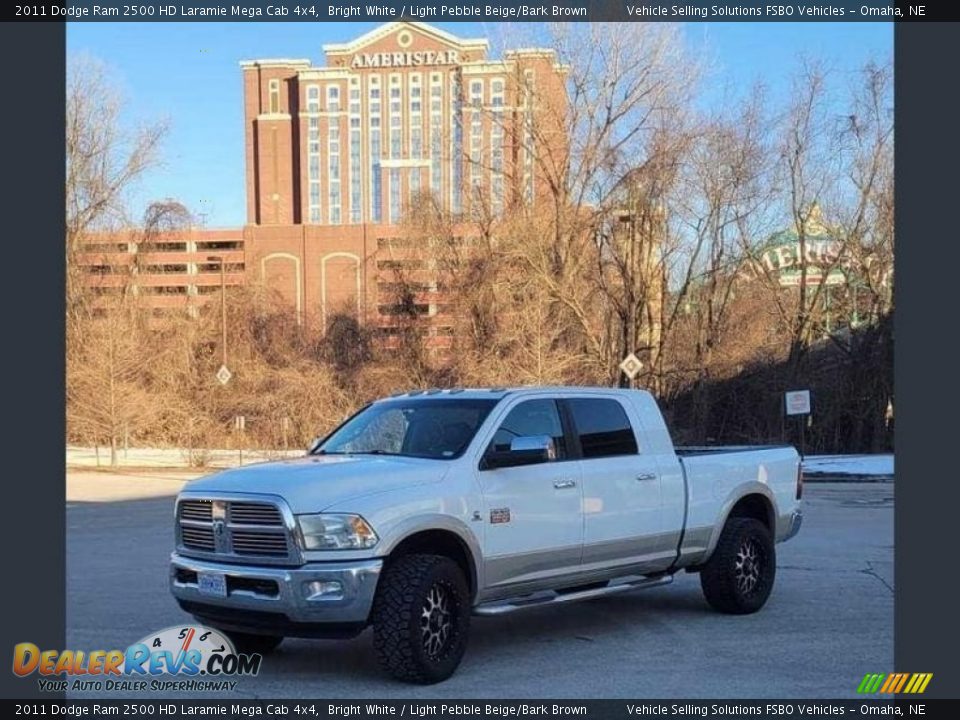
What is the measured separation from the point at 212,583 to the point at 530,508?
2310mm

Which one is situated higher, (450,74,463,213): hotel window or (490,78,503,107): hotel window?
(490,78,503,107): hotel window

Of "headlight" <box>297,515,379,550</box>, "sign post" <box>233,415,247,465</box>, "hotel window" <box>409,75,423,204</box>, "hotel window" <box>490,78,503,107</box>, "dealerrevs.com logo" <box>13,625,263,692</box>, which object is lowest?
"sign post" <box>233,415,247,465</box>

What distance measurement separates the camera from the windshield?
7.37 metres

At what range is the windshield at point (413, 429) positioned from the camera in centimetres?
737

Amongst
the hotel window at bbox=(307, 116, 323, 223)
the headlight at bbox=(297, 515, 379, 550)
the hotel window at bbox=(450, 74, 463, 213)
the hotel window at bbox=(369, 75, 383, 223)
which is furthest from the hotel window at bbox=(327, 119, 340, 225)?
the headlight at bbox=(297, 515, 379, 550)

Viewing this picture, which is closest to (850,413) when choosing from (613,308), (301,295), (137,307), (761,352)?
(761,352)

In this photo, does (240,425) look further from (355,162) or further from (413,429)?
(355,162)

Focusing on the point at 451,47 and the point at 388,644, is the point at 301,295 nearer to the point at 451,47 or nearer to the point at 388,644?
the point at 451,47

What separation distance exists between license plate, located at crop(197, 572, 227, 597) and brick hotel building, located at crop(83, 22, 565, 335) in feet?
112

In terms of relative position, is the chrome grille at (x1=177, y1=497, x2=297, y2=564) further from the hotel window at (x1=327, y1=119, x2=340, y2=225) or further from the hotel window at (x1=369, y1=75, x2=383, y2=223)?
the hotel window at (x1=327, y1=119, x2=340, y2=225)

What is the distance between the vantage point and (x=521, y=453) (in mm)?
7109

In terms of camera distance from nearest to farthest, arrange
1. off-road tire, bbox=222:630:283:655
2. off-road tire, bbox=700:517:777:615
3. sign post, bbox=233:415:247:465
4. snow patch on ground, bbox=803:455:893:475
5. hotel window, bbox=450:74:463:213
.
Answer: off-road tire, bbox=222:630:283:655, off-road tire, bbox=700:517:777:615, snow patch on ground, bbox=803:455:893:475, sign post, bbox=233:415:247:465, hotel window, bbox=450:74:463:213
